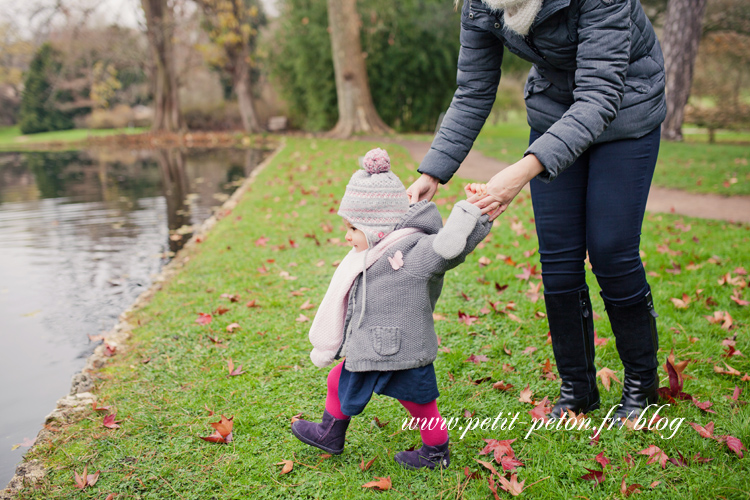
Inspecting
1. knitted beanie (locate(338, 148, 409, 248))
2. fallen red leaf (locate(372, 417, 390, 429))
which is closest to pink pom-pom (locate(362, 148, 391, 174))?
knitted beanie (locate(338, 148, 409, 248))

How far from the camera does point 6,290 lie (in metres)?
4.86

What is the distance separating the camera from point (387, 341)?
6.29 feet

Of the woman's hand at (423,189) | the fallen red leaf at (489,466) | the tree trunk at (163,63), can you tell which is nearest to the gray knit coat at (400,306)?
the woman's hand at (423,189)

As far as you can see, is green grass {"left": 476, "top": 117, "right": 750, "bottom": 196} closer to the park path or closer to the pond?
the park path

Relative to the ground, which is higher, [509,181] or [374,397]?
[509,181]

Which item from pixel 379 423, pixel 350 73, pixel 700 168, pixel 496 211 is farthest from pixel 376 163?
pixel 350 73

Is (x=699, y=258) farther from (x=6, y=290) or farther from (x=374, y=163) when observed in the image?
(x=6, y=290)

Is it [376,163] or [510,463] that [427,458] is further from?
[376,163]

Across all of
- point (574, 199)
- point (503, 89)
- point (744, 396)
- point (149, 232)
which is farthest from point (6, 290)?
point (503, 89)

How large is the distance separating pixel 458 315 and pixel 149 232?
4.71 meters

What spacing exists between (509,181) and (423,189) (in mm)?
529

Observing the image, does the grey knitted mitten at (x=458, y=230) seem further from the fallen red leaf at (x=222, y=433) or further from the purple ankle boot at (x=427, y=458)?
the fallen red leaf at (x=222, y=433)

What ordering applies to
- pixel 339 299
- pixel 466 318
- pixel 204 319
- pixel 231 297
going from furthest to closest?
pixel 231 297, pixel 204 319, pixel 466 318, pixel 339 299

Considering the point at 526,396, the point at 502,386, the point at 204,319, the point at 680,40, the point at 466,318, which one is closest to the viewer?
the point at 526,396
